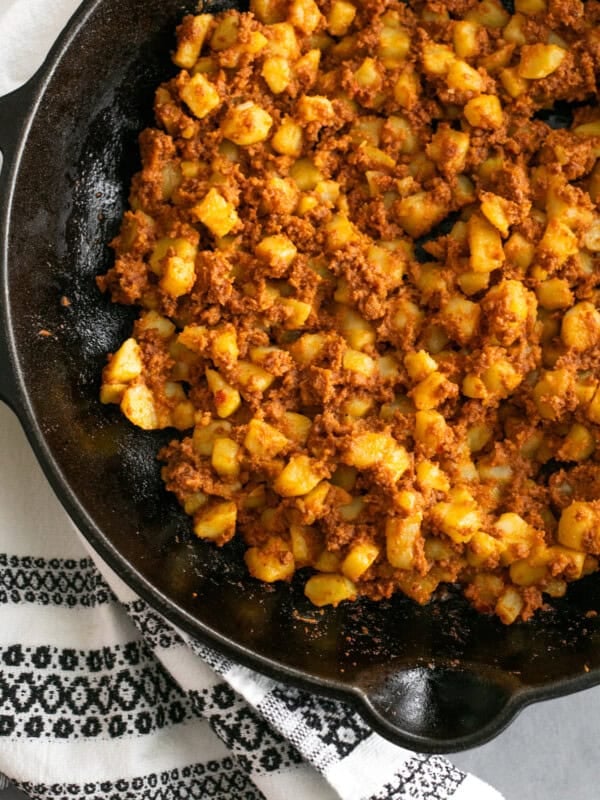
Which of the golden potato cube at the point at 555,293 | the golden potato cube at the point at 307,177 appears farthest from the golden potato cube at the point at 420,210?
the golden potato cube at the point at 555,293

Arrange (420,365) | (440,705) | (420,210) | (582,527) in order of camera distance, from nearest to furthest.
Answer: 1. (440,705)
2. (582,527)
3. (420,365)
4. (420,210)

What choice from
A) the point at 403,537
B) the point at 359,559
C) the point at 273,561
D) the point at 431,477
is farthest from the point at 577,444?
the point at 273,561

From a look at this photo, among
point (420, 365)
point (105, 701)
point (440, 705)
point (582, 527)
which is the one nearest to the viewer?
point (440, 705)

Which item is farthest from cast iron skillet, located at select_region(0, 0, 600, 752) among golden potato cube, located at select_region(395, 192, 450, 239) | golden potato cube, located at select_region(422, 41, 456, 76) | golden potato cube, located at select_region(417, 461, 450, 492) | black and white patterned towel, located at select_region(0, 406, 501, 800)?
golden potato cube, located at select_region(395, 192, 450, 239)

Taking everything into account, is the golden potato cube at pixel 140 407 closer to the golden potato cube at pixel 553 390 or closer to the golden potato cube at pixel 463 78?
the golden potato cube at pixel 553 390

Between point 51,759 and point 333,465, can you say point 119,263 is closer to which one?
point 333,465

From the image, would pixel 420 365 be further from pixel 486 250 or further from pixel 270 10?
pixel 270 10

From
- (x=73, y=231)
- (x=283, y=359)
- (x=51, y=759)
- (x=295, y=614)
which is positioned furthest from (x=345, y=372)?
(x=51, y=759)

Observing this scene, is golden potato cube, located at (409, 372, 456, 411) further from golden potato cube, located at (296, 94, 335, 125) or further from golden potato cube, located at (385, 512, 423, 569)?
golden potato cube, located at (296, 94, 335, 125)
